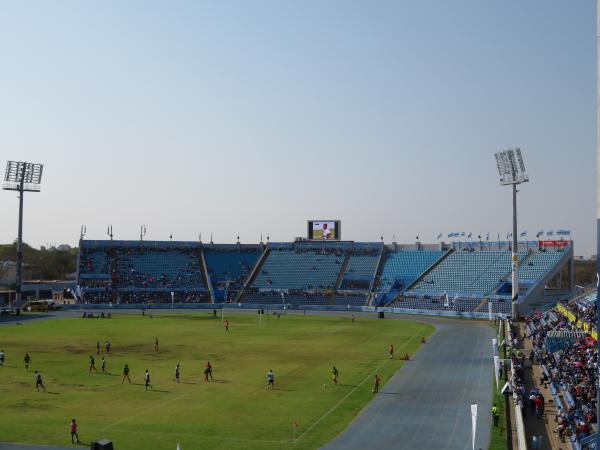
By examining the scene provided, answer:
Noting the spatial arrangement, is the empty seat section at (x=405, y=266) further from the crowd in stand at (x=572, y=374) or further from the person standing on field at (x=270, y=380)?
the person standing on field at (x=270, y=380)

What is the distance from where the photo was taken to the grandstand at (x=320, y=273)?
110500 millimetres

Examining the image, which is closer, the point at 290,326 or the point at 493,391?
the point at 493,391

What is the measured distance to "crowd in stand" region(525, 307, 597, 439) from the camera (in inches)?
1257

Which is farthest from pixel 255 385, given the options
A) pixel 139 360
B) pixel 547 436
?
pixel 547 436

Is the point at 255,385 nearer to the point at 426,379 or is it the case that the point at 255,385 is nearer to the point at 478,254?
the point at 426,379

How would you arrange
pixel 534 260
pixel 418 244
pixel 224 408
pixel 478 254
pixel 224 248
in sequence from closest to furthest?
pixel 224 408 < pixel 534 260 < pixel 478 254 < pixel 418 244 < pixel 224 248

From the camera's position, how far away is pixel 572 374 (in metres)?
42.2

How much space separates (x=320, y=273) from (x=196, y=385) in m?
89.4

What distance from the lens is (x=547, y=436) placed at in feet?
107

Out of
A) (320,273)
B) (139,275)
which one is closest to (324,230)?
(320,273)

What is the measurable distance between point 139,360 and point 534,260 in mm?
75999

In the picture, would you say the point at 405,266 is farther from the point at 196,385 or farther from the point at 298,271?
the point at 196,385

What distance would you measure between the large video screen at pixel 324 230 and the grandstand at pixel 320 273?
5.22ft

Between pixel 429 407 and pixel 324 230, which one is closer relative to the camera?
pixel 429 407
